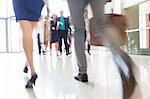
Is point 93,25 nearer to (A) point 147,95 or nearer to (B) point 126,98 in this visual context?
(B) point 126,98

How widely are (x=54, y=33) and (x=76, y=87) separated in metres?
7.08

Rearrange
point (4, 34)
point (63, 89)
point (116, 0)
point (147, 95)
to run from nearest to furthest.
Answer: point (147, 95), point (63, 89), point (116, 0), point (4, 34)

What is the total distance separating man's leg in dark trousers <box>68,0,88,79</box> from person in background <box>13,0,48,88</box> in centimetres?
32

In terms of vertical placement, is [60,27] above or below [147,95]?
above

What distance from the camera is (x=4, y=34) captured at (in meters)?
16.8

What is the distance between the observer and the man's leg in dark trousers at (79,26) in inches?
110

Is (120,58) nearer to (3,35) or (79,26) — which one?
(79,26)

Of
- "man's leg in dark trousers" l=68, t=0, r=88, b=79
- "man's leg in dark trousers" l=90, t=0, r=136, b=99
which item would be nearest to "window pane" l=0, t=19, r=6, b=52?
"man's leg in dark trousers" l=68, t=0, r=88, b=79

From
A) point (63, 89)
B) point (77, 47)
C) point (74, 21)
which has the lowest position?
point (63, 89)

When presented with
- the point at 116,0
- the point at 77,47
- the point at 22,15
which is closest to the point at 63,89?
the point at 77,47

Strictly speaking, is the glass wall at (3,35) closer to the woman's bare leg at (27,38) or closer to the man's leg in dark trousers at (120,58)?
the woman's bare leg at (27,38)

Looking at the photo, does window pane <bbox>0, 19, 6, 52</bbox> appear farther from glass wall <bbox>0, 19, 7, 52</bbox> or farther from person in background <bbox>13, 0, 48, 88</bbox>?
person in background <bbox>13, 0, 48, 88</bbox>

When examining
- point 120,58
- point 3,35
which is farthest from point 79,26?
point 3,35

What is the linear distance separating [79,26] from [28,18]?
48 centimetres
